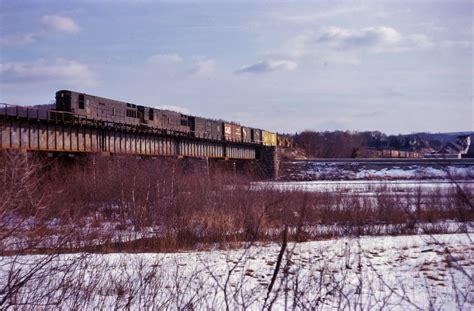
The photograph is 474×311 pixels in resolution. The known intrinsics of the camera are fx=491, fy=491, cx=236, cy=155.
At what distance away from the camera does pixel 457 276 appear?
37.1 ft

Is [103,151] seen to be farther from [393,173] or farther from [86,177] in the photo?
[393,173]


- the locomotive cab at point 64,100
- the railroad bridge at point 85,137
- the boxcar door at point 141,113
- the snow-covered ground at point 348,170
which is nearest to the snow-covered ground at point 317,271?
the railroad bridge at point 85,137

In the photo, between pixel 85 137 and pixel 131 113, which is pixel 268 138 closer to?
pixel 131 113

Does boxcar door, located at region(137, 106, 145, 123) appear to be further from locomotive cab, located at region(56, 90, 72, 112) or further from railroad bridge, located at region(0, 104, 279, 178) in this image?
locomotive cab, located at region(56, 90, 72, 112)

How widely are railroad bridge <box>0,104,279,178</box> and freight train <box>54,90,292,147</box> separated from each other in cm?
104

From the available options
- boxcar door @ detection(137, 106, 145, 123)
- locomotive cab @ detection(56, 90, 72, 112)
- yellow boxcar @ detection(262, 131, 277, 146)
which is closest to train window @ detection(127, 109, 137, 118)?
boxcar door @ detection(137, 106, 145, 123)

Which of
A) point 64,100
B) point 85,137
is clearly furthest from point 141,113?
point 85,137

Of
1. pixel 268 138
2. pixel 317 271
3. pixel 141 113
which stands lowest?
pixel 317 271

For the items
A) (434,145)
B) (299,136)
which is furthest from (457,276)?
(299,136)

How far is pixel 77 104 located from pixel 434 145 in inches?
1258

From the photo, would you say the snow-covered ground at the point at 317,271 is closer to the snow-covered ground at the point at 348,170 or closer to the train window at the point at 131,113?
the train window at the point at 131,113

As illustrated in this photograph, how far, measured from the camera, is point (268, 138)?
7838 cm

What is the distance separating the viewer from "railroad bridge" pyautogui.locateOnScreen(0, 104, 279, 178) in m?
26.0

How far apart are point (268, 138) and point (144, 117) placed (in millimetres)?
35343
